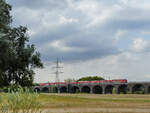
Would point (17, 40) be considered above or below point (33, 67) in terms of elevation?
above

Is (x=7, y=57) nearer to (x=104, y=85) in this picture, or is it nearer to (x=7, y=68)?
(x=7, y=68)

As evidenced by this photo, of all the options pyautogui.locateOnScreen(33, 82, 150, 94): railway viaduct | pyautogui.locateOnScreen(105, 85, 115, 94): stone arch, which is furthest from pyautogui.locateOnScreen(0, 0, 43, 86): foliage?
pyautogui.locateOnScreen(105, 85, 115, 94): stone arch

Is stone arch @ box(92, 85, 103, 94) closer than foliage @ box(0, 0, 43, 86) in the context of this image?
No

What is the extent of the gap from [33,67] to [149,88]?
9423cm

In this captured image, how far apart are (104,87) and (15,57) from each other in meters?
107

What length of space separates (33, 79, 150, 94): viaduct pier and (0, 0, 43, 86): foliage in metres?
92.1

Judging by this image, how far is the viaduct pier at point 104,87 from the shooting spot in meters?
129

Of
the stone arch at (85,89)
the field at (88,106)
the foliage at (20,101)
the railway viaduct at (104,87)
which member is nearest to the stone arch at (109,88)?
the railway viaduct at (104,87)

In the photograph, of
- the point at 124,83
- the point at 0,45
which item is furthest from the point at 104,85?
the point at 0,45

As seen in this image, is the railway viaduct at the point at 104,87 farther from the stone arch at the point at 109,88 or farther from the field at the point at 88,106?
the field at the point at 88,106

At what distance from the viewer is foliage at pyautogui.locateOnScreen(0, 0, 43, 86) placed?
1252 inches

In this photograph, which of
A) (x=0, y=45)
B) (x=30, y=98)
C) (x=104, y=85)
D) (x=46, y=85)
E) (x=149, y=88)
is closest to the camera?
(x=30, y=98)

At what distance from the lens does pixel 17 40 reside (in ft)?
121

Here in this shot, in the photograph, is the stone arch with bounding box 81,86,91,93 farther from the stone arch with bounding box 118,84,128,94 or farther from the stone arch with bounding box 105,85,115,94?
the stone arch with bounding box 118,84,128,94
